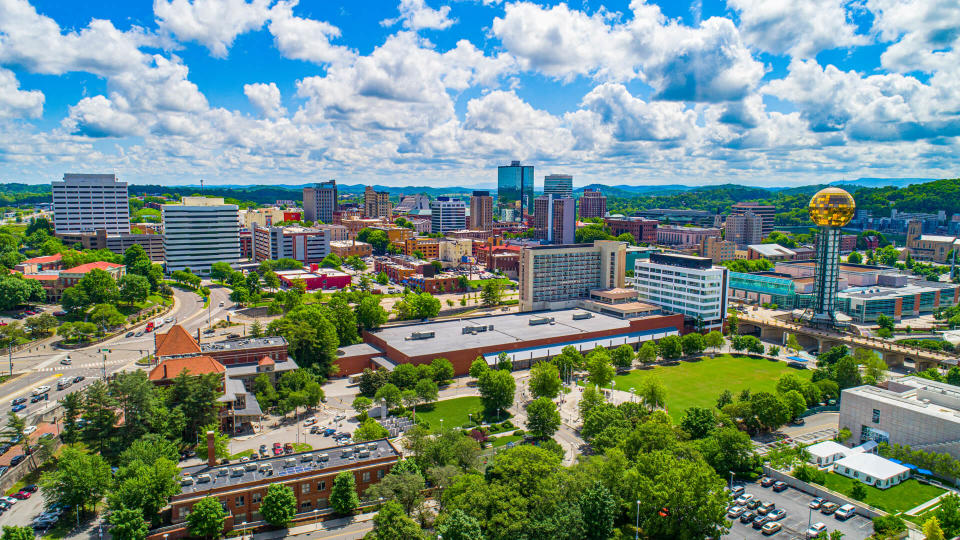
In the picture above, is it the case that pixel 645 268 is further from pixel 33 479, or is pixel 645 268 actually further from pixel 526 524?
pixel 33 479

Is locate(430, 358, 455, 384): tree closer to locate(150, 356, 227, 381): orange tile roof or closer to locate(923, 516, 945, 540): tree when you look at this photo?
locate(150, 356, 227, 381): orange tile roof

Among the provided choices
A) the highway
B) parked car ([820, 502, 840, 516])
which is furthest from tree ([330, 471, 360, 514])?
the highway

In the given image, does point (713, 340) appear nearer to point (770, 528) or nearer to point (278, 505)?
point (770, 528)

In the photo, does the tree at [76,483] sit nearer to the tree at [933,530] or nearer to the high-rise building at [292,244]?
the tree at [933,530]

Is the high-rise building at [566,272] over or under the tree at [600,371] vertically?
over

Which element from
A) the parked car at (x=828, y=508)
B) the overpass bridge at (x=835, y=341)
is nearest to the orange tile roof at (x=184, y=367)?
the parked car at (x=828, y=508)
